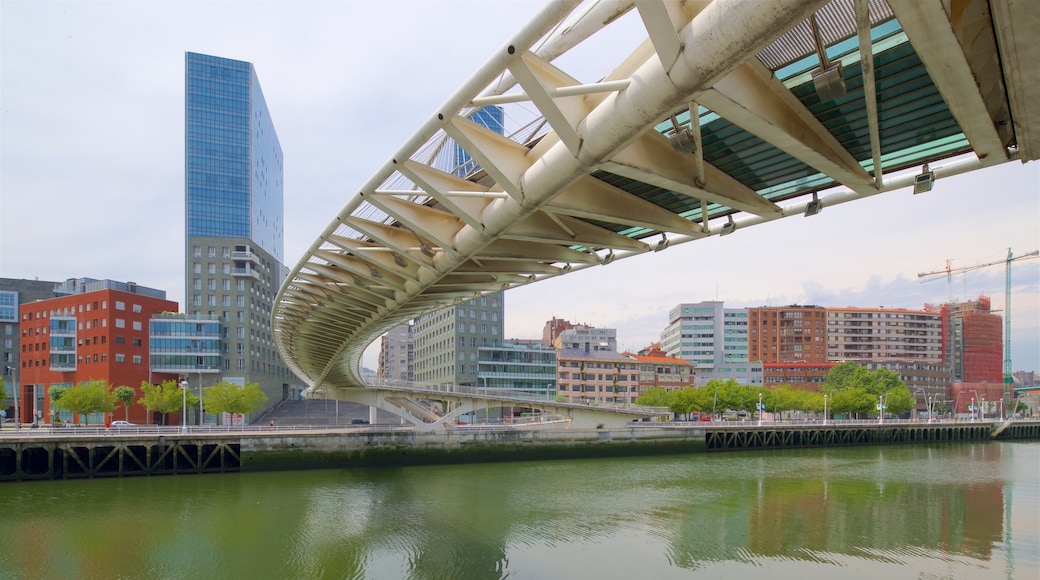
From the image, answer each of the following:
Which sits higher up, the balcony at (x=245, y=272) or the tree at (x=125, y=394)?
the balcony at (x=245, y=272)

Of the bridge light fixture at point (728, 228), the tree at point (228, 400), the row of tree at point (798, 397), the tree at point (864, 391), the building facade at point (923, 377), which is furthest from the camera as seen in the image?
the building facade at point (923, 377)

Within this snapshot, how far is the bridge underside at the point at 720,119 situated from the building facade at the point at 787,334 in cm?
11734

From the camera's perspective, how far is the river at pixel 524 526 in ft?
53.9

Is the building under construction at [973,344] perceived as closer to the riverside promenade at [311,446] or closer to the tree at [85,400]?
the riverside promenade at [311,446]

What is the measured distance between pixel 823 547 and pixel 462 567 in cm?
1049

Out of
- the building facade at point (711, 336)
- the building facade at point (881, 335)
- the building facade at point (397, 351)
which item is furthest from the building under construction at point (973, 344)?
the building facade at point (397, 351)

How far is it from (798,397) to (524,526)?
6530 centimetres

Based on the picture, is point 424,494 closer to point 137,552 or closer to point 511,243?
point 137,552

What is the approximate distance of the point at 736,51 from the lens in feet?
16.8

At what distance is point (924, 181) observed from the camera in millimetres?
8125

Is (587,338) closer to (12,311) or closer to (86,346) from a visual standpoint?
(86,346)

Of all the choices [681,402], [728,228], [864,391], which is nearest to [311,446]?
[728,228]

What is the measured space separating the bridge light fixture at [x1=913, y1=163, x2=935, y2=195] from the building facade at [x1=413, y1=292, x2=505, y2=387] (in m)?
68.6

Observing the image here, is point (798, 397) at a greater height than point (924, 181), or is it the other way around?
point (924, 181)
